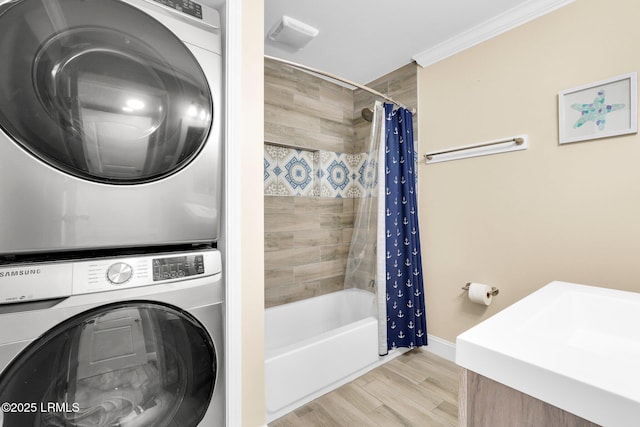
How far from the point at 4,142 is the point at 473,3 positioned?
2265mm

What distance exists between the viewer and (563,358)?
0.55 meters

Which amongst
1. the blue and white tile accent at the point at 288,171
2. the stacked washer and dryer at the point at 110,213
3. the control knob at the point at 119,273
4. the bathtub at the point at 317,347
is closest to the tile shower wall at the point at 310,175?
the blue and white tile accent at the point at 288,171

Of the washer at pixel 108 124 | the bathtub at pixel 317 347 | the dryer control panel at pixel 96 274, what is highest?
the washer at pixel 108 124

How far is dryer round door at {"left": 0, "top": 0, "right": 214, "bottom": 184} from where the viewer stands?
0.68 meters

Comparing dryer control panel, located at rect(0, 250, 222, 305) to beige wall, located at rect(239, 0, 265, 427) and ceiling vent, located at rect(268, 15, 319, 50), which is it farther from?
ceiling vent, located at rect(268, 15, 319, 50)

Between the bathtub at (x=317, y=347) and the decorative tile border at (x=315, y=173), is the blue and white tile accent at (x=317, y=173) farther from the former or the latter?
the bathtub at (x=317, y=347)

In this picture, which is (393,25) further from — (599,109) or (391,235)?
(391,235)

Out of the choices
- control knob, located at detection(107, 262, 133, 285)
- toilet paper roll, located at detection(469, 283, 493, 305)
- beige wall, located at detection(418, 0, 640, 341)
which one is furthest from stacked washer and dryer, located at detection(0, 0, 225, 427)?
beige wall, located at detection(418, 0, 640, 341)

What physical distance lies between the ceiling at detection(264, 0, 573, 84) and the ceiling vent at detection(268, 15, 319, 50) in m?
0.03

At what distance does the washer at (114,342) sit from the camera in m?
0.69

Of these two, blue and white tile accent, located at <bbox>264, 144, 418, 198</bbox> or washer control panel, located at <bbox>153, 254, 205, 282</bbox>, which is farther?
blue and white tile accent, located at <bbox>264, 144, 418, 198</bbox>

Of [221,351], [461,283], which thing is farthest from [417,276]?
[221,351]

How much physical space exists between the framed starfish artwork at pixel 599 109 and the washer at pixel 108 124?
6.17 feet

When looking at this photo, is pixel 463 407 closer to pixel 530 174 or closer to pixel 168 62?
pixel 168 62
